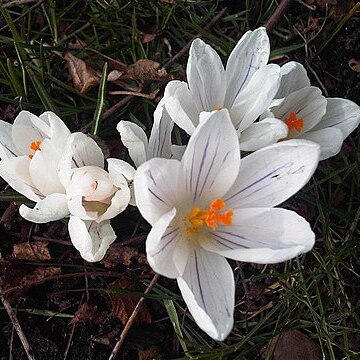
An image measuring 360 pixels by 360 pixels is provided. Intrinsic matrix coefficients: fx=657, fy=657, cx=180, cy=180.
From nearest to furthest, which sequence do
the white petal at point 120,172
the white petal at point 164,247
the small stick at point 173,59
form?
the white petal at point 164,247 → the white petal at point 120,172 → the small stick at point 173,59

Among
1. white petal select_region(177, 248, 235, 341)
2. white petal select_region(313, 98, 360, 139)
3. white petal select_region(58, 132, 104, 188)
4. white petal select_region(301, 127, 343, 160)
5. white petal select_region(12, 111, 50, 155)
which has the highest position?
white petal select_region(313, 98, 360, 139)

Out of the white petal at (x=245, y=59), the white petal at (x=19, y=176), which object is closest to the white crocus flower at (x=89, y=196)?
the white petal at (x=19, y=176)

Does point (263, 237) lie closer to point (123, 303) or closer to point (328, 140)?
point (328, 140)

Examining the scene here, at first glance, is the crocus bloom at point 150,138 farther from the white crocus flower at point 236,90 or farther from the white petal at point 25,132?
the white petal at point 25,132

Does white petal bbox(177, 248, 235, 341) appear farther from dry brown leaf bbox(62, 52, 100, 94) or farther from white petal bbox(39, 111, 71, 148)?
dry brown leaf bbox(62, 52, 100, 94)

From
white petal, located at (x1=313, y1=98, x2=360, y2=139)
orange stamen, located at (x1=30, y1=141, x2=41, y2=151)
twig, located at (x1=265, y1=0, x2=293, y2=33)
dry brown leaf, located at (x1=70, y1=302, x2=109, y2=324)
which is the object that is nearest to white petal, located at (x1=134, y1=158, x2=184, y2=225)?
orange stamen, located at (x1=30, y1=141, x2=41, y2=151)

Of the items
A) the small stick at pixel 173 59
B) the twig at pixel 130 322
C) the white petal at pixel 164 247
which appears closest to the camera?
the white petal at pixel 164 247
